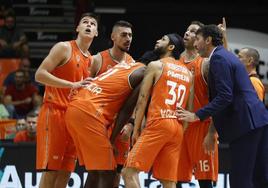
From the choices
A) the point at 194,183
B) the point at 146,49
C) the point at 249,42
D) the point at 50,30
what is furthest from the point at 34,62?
the point at 194,183

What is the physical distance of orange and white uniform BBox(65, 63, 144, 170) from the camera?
25.4ft

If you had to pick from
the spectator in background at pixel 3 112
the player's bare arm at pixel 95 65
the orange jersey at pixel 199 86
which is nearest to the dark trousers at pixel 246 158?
the orange jersey at pixel 199 86

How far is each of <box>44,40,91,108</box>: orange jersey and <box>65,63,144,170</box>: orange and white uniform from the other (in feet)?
1.28

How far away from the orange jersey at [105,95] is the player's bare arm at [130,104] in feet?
0.14

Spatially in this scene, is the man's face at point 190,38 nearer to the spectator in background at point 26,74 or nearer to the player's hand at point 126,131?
the player's hand at point 126,131

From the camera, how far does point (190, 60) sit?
8.48m

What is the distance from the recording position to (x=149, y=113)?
25.2 feet

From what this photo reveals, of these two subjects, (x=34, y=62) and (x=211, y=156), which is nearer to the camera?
(x=211, y=156)

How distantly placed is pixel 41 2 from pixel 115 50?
6.87 metres

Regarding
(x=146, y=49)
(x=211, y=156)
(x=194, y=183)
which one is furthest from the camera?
(x=146, y=49)

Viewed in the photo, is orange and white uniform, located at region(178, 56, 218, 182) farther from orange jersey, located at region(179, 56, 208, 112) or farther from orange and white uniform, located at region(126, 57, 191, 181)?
orange and white uniform, located at region(126, 57, 191, 181)

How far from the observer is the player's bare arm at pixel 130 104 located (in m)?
7.88

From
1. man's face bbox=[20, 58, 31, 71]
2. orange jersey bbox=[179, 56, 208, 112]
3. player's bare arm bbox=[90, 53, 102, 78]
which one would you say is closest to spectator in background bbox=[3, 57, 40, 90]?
man's face bbox=[20, 58, 31, 71]

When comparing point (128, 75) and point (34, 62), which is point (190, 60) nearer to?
point (128, 75)
